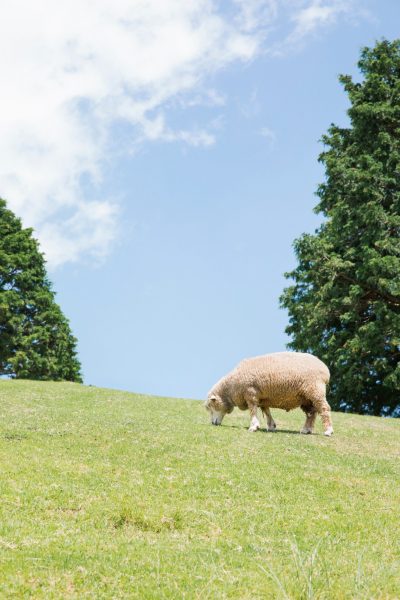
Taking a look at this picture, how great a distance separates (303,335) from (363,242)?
670 centimetres

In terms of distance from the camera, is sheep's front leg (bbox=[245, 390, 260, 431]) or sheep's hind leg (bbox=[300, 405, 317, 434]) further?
sheep's hind leg (bbox=[300, 405, 317, 434])

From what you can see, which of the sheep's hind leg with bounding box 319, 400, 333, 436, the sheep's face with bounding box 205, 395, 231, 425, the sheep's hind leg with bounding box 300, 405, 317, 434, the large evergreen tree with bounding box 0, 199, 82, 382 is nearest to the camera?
the sheep's hind leg with bounding box 319, 400, 333, 436

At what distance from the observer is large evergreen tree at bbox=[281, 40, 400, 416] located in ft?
120

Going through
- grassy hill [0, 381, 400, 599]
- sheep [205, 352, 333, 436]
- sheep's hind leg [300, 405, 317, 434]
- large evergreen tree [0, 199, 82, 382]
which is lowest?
grassy hill [0, 381, 400, 599]

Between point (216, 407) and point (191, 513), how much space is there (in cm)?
1143

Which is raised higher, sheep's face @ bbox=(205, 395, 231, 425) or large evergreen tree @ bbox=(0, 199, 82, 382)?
large evergreen tree @ bbox=(0, 199, 82, 382)

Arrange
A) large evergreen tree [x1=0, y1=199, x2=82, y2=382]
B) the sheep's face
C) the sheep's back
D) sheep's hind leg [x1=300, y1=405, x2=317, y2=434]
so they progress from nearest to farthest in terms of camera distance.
→ the sheep's back, sheep's hind leg [x1=300, y1=405, x2=317, y2=434], the sheep's face, large evergreen tree [x1=0, y1=199, x2=82, y2=382]

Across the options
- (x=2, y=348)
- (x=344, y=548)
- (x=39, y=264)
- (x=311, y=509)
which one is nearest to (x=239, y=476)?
(x=311, y=509)

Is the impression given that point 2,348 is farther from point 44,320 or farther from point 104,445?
point 104,445

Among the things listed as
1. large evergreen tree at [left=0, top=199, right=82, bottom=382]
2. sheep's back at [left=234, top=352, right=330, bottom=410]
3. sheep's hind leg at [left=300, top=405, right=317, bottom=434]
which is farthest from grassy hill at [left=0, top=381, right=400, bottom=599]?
large evergreen tree at [left=0, top=199, right=82, bottom=382]

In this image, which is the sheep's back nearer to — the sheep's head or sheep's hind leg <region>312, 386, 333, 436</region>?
sheep's hind leg <region>312, 386, 333, 436</region>

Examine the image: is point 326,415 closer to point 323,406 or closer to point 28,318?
point 323,406

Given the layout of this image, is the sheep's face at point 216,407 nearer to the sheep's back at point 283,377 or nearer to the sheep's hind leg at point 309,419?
the sheep's back at point 283,377

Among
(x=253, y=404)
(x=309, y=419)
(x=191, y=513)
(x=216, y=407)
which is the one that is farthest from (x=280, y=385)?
(x=191, y=513)
